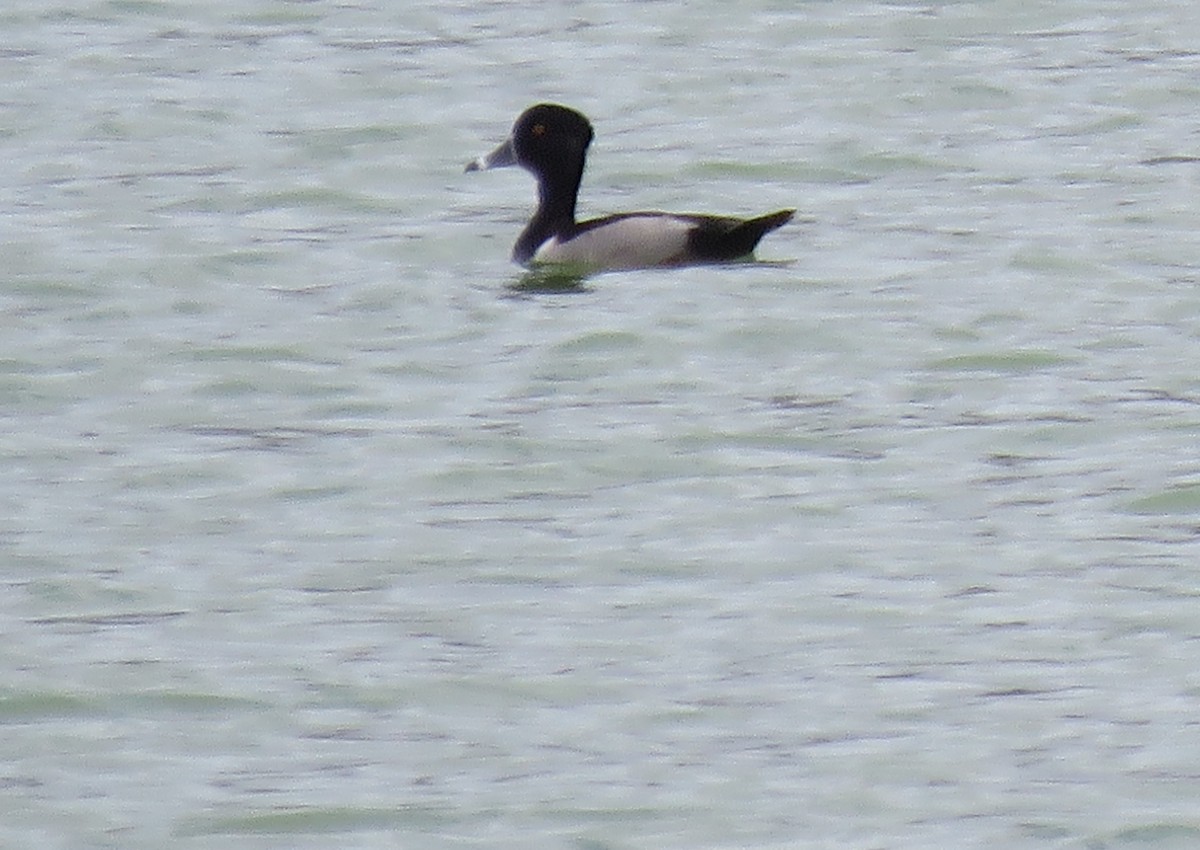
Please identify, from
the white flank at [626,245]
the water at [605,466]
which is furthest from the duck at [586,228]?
the water at [605,466]

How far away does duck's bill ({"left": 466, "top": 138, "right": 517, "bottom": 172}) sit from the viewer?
42.9 ft

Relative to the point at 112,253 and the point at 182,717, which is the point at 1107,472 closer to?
the point at 182,717

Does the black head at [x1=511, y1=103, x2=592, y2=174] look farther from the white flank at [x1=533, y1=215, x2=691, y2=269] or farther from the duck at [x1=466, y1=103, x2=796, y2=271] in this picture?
the white flank at [x1=533, y1=215, x2=691, y2=269]

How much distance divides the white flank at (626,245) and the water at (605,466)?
0.32 ft

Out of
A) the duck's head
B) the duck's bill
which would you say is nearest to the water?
the duck's bill

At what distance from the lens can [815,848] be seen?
6406 millimetres

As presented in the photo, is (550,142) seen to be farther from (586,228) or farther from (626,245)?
(626,245)

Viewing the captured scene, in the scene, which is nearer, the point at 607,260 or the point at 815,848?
the point at 815,848

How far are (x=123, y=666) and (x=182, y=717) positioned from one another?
387mm

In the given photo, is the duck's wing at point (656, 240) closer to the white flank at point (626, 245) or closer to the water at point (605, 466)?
the white flank at point (626, 245)

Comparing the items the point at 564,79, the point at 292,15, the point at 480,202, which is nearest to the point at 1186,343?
the point at 480,202

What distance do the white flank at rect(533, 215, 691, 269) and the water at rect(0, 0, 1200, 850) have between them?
0.32ft

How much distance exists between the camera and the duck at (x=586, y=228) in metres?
12.2

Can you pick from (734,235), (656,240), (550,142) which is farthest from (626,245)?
(550,142)
